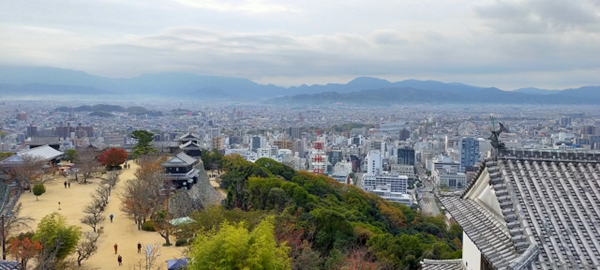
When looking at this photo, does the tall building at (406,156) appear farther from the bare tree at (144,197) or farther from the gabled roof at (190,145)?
the bare tree at (144,197)

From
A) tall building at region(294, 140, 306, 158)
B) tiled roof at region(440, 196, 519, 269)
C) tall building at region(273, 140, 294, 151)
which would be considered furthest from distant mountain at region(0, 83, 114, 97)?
tiled roof at region(440, 196, 519, 269)

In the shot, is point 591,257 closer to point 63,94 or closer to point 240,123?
point 240,123

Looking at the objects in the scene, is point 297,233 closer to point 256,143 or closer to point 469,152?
point 256,143

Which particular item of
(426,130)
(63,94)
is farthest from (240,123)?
(63,94)

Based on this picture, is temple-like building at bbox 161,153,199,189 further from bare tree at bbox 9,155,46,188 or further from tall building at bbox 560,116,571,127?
tall building at bbox 560,116,571,127

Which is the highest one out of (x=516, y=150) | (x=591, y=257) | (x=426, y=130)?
(x=516, y=150)

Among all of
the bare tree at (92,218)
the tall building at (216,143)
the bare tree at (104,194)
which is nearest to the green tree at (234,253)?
the bare tree at (92,218)
